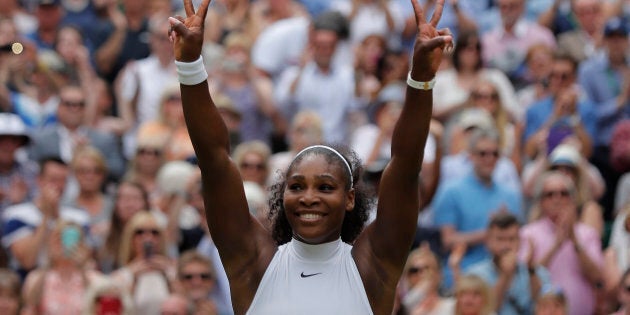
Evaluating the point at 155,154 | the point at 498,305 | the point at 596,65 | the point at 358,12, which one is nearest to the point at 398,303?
the point at 498,305

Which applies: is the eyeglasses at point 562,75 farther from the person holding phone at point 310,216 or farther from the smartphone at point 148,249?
the person holding phone at point 310,216

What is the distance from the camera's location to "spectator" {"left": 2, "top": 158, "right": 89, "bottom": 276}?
34.8ft

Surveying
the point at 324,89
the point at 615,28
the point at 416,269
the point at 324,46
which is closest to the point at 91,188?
the point at 324,89

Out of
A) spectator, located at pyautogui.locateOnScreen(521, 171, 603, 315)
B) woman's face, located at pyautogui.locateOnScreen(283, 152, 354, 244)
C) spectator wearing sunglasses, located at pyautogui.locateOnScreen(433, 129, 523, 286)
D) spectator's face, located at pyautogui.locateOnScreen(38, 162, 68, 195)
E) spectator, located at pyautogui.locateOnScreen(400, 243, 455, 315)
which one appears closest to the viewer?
woman's face, located at pyautogui.locateOnScreen(283, 152, 354, 244)

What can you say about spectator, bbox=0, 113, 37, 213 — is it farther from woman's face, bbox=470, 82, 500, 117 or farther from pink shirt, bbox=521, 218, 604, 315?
pink shirt, bbox=521, 218, 604, 315

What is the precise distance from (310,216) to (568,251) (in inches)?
202

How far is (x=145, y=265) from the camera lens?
10.4 m

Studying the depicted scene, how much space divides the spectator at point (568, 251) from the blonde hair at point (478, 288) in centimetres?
77

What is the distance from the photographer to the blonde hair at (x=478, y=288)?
961 centimetres

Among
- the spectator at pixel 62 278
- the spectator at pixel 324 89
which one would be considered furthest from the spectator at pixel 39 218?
the spectator at pixel 324 89

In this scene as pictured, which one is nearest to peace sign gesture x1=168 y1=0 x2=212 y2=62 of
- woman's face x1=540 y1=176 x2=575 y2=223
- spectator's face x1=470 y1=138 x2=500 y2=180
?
woman's face x1=540 y1=176 x2=575 y2=223

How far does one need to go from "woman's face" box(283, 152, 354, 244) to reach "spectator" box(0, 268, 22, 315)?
4.65 m

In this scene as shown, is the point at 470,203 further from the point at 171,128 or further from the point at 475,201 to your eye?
the point at 171,128

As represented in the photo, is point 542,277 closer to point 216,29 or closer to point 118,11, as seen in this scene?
point 216,29
